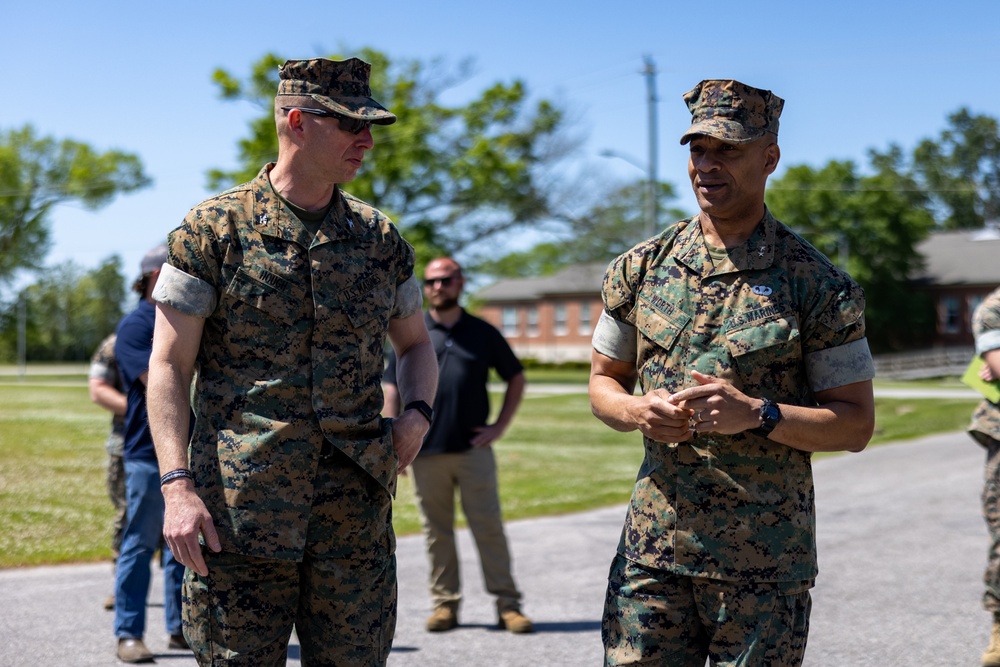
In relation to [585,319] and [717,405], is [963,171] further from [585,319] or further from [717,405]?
[717,405]

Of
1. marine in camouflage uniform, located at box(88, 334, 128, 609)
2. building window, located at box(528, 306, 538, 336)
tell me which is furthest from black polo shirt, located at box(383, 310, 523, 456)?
building window, located at box(528, 306, 538, 336)

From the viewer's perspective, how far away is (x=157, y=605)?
784 centimetres

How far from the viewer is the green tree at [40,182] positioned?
60.3 metres

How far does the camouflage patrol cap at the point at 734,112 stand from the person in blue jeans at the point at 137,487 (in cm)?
376

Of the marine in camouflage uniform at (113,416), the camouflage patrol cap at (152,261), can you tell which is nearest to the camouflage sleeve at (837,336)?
the camouflage patrol cap at (152,261)

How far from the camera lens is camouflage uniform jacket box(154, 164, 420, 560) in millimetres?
3219

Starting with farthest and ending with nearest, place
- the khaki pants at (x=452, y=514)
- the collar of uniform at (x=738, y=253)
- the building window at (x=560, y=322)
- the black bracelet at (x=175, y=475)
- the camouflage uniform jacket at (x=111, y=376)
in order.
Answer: the building window at (x=560, y=322) → the camouflage uniform jacket at (x=111, y=376) → the khaki pants at (x=452, y=514) → the collar of uniform at (x=738, y=253) → the black bracelet at (x=175, y=475)

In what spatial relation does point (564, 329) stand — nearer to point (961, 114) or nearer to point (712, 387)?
point (961, 114)

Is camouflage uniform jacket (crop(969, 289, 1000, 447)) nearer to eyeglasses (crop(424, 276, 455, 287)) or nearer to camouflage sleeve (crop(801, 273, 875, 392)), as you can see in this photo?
camouflage sleeve (crop(801, 273, 875, 392))

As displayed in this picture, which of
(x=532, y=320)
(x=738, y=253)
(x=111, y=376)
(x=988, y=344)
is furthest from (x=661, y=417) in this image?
(x=532, y=320)

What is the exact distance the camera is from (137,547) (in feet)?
20.4

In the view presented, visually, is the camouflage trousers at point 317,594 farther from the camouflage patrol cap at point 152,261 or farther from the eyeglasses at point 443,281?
the eyeglasses at point 443,281

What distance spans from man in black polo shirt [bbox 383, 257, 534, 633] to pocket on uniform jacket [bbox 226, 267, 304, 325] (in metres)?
4.00

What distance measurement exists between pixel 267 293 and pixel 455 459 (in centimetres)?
425
